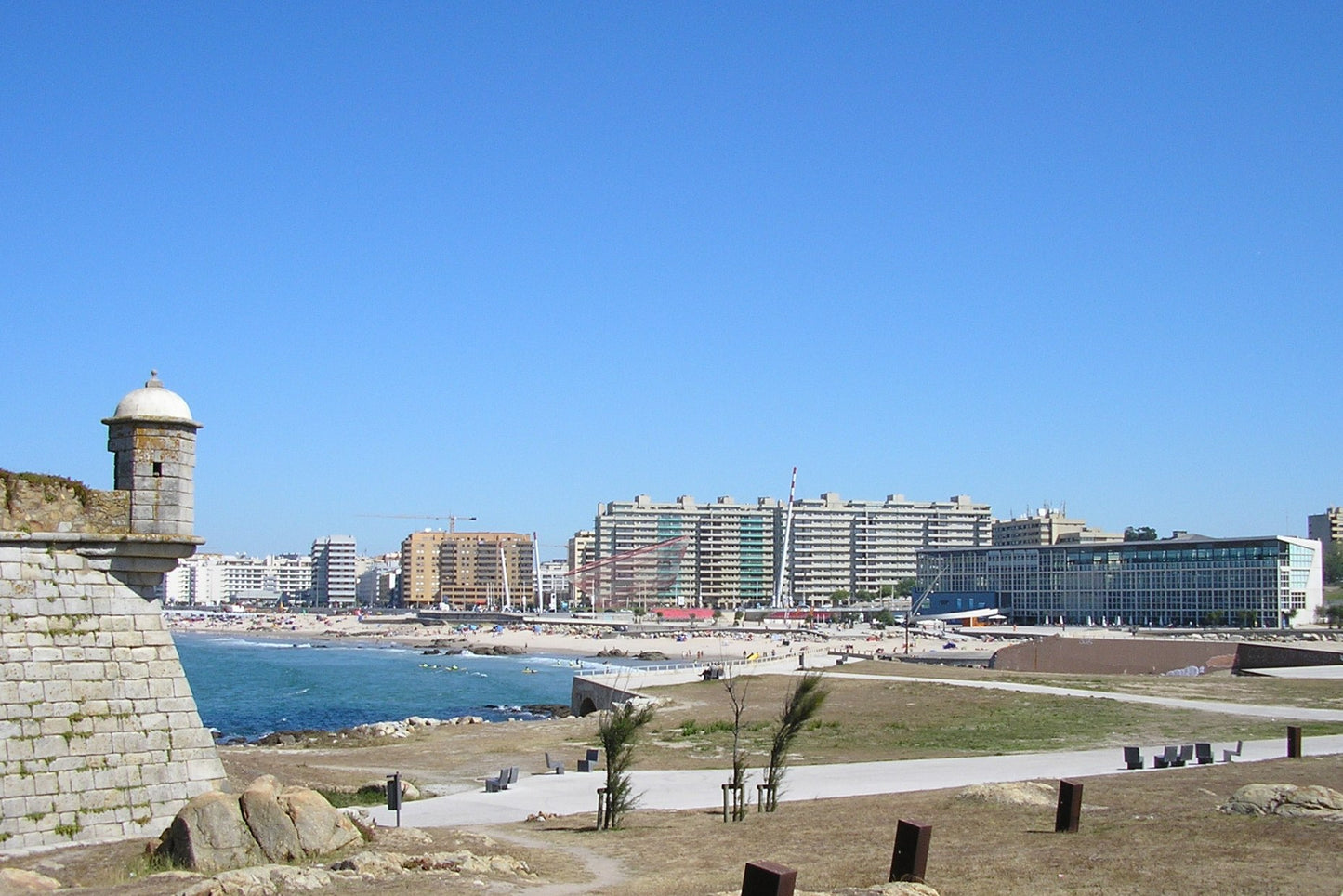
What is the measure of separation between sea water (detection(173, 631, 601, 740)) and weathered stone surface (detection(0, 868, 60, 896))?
32.1 meters

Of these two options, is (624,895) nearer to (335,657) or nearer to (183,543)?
(183,543)

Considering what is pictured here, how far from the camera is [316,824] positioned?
1261 centimetres

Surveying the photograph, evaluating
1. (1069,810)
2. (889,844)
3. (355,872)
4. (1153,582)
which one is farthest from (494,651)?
(355,872)

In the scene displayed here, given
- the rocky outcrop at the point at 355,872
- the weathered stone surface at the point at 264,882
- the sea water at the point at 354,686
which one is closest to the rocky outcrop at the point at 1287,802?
the rocky outcrop at the point at 355,872

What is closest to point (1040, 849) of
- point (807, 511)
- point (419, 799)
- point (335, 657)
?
point (419, 799)

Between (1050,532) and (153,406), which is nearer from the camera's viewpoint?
(153,406)

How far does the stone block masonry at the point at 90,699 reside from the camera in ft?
43.0

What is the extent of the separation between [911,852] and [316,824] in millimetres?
6154

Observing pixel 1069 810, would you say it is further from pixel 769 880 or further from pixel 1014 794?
pixel 769 880

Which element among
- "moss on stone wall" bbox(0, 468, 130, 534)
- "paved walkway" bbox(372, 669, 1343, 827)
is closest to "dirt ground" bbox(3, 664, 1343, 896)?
"paved walkway" bbox(372, 669, 1343, 827)

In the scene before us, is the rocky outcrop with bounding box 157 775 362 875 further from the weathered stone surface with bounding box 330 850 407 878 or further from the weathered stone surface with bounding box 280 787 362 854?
the weathered stone surface with bounding box 330 850 407 878

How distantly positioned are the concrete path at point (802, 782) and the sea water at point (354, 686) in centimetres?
2491

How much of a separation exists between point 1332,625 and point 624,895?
4269 inches

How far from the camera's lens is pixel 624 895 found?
1073 centimetres
